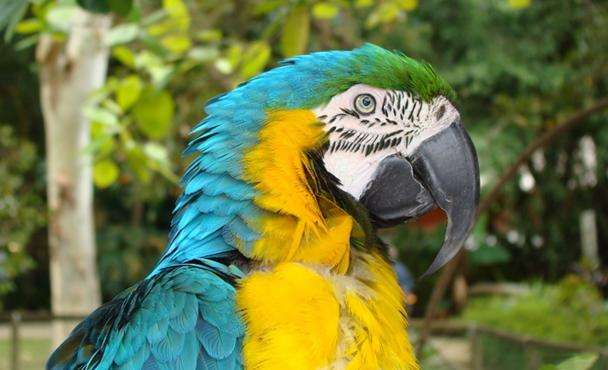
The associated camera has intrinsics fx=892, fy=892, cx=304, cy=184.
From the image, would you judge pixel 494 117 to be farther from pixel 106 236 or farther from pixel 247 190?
pixel 247 190

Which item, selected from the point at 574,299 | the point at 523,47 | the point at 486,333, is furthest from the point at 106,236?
the point at 486,333

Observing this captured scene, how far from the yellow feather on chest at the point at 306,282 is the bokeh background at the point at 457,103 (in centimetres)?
36

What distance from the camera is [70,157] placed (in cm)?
522

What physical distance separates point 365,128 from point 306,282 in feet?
1.18

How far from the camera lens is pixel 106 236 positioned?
13.7 m

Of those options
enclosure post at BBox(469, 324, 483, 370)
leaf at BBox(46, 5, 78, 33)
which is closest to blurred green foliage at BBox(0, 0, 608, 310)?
leaf at BBox(46, 5, 78, 33)

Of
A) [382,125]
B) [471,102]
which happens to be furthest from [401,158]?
[471,102]

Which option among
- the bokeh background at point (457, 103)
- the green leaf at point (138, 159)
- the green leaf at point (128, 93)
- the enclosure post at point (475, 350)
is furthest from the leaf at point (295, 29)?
the enclosure post at point (475, 350)

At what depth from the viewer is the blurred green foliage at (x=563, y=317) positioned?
7.65 metres

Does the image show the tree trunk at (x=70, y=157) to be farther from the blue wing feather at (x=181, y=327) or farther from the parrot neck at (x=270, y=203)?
the blue wing feather at (x=181, y=327)

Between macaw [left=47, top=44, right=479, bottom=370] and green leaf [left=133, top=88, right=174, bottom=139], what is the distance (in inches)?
50.8

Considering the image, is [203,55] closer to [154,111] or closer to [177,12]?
[177,12]

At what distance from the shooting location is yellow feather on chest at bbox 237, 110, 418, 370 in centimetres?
162

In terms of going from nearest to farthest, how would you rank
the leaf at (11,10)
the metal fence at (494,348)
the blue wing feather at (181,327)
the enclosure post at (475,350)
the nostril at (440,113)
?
the blue wing feather at (181,327) → the nostril at (440,113) → the leaf at (11,10) → the metal fence at (494,348) → the enclosure post at (475,350)
